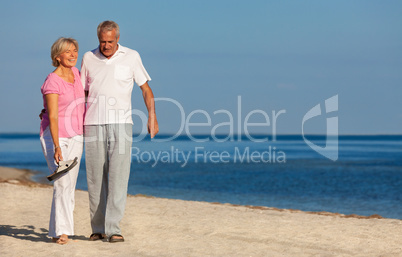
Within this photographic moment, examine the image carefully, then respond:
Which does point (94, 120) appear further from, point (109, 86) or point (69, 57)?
point (69, 57)

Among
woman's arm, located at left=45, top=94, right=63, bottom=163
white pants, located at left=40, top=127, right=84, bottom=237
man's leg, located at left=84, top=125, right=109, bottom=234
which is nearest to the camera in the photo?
woman's arm, located at left=45, top=94, right=63, bottom=163

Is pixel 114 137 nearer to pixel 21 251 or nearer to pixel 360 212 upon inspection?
pixel 21 251

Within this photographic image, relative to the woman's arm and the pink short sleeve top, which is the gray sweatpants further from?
the woman's arm

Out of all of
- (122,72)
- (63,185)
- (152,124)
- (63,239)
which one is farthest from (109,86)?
(63,239)

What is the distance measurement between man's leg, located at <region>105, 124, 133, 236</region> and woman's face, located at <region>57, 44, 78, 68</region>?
67 cm

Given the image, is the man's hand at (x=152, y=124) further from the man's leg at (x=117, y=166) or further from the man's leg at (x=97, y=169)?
the man's leg at (x=97, y=169)

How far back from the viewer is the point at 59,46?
5266 mm

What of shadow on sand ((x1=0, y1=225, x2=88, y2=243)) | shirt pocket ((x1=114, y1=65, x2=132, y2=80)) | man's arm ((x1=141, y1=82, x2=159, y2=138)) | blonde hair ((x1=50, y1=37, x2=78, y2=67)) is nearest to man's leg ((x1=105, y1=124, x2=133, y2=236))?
man's arm ((x1=141, y1=82, x2=159, y2=138))

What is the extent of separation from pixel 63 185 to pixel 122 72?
1.18m

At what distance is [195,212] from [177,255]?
2675 mm

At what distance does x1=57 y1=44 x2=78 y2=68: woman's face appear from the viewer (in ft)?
17.3

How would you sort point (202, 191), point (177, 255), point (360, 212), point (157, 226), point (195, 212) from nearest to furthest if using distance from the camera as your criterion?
point (177, 255)
point (157, 226)
point (195, 212)
point (360, 212)
point (202, 191)

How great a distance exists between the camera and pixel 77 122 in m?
5.36

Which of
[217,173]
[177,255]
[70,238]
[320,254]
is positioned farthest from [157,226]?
[217,173]
